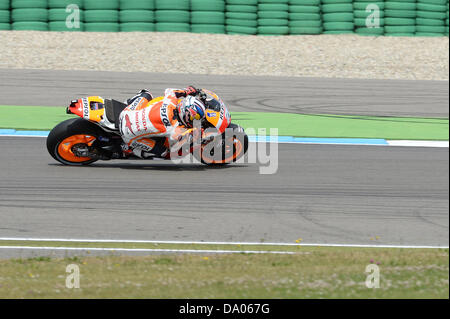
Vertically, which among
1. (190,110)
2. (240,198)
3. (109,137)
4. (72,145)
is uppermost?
(190,110)

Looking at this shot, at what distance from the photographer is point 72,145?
11211mm

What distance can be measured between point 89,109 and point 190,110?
1.41 m

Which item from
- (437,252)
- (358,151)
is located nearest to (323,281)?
(437,252)

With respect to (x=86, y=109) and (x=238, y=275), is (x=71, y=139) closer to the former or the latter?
(x=86, y=109)

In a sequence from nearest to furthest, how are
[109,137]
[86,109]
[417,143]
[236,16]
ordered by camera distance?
[86,109] < [109,137] < [417,143] < [236,16]

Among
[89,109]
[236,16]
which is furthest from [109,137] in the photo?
[236,16]

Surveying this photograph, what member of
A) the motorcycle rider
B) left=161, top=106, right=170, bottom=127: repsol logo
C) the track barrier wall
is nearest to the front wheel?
the motorcycle rider

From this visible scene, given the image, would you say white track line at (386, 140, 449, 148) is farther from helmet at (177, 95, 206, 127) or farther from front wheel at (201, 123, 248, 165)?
helmet at (177, 95, 206, 127)

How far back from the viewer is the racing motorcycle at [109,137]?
427 inches

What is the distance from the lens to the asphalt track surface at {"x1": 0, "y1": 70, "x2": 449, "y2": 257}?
858 centimetres

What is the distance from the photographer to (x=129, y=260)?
7184mm

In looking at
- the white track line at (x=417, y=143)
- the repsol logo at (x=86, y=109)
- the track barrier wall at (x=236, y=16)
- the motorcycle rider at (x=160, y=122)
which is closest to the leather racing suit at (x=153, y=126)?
the motorcycle rider at (x=160, y=122)

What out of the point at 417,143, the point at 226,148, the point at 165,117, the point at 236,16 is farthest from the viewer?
the point at 236,16

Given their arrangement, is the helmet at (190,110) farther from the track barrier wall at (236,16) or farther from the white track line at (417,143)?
the track barrier wall at (236,16)
